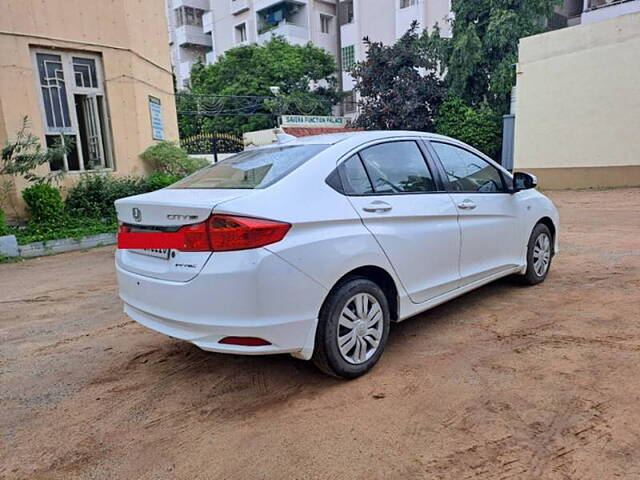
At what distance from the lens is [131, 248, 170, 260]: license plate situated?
8.76 feet

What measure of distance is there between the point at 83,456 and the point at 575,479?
2.31 m

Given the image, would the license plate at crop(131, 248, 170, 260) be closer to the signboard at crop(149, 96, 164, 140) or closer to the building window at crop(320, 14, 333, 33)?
the signboard at crop(149, 96, 164, 140)

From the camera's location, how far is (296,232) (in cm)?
254

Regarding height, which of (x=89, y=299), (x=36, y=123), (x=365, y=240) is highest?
(x=36, y=123)

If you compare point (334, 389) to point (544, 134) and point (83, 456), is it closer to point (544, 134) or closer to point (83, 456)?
point (83, 456)

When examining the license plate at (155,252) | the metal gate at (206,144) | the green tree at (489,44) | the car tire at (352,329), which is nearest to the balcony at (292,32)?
the metal gate at (206,144)

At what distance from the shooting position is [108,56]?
9.45 metres

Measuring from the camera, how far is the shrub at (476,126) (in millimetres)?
16531

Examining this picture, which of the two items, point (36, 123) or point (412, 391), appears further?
point (36, 123)

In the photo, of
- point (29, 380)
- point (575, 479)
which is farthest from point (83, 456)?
point (575, 479)

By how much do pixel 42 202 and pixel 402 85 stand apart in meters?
13.7

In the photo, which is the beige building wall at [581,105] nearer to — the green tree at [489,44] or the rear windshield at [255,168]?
the green tree at [489,44]

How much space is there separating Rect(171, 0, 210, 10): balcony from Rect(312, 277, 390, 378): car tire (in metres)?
38.6

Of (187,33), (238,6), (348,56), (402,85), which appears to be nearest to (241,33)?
(238,6)
